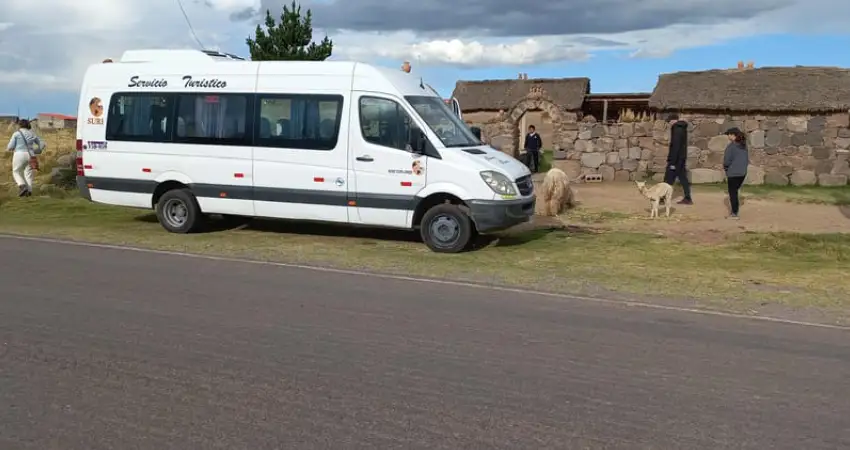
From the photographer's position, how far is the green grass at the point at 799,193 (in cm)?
1906

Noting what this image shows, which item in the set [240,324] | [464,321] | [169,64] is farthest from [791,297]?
[169,64]

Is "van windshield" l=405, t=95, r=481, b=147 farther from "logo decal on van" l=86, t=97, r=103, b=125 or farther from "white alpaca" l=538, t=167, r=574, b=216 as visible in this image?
"logo decal on van" l=86, t=97, r=103, b=125

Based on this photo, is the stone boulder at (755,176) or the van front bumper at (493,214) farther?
the stone boulder at (755,176)

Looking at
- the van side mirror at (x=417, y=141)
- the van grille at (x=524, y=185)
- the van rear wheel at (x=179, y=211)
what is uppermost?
the van side mirror at (x=417, y=141)

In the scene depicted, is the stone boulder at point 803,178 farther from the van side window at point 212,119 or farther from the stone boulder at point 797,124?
the van side window at point 212,119

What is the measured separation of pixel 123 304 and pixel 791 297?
6790 mm

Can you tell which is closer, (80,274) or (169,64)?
(80,274)

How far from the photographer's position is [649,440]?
461 cm

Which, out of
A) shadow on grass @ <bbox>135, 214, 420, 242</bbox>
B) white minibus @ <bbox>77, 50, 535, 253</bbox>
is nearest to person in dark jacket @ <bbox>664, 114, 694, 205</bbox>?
white minibus @ <bbox>77, 50, 535, 253</bbox>

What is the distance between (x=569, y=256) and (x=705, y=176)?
12814 mm

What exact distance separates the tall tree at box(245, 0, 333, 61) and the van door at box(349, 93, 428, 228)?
683 inches

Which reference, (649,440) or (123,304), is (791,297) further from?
(123,304)

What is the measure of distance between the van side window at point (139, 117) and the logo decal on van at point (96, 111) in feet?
0.54

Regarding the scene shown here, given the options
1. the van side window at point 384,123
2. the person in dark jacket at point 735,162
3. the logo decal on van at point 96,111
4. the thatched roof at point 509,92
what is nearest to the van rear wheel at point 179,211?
the logo decal on van at point 96,111
